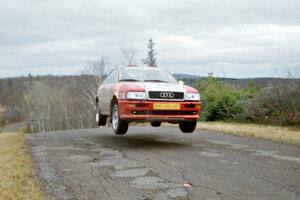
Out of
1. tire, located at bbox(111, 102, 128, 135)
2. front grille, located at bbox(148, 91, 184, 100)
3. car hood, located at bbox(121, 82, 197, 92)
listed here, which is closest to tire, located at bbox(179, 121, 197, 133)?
car hood, located at bbox(121, 82, 197, 92)

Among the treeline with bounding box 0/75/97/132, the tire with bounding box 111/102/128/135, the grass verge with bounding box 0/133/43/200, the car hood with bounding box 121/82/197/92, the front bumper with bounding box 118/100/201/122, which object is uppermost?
the car hood with bounding box 121/82/197/92

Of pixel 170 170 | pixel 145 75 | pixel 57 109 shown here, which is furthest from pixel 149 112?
pixel 57 109

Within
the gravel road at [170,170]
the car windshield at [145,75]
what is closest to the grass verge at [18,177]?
the gravel road at [170,170]

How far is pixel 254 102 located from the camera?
1653 centimetres

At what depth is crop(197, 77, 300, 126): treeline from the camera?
1470cm

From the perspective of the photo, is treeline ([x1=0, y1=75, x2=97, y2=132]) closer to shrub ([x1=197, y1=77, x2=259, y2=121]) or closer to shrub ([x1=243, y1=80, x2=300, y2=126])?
shrub ([x1=197, y1=77, x2=259, y2=121])

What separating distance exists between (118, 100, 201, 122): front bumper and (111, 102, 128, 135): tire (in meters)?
0.33

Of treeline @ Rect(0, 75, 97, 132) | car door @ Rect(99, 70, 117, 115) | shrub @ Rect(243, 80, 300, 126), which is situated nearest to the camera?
car door @ Rect(99, 70, 117, 115)

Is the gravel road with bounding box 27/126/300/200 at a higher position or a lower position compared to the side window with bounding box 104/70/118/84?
lower

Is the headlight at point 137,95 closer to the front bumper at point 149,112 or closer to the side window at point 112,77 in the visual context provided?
the front bumper at point 149,112

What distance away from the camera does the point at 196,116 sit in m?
8.94

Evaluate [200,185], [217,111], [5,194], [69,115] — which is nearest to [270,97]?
[217,111]

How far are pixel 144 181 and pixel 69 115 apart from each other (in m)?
62.0

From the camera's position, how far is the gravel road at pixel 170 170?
16.9 ft
